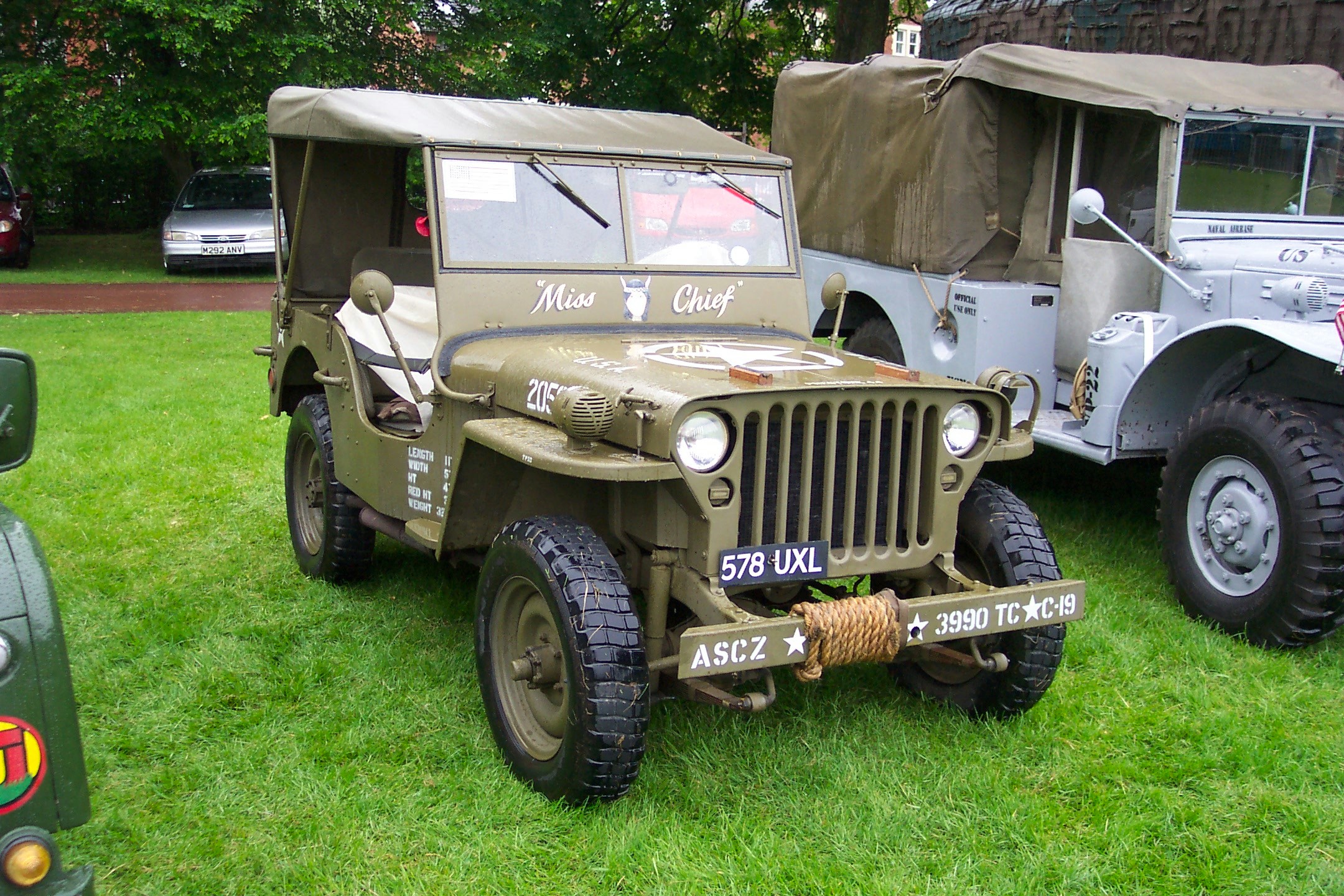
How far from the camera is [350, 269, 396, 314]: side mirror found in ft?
13.4

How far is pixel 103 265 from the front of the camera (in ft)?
62.4

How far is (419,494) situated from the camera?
4.44 meters

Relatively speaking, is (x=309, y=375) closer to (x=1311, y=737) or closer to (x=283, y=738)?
(x=283, y=738)

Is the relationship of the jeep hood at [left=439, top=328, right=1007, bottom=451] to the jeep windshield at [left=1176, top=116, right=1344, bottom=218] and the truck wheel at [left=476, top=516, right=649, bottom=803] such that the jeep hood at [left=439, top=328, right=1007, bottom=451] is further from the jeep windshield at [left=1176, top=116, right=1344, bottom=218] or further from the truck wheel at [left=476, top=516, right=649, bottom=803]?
the jeep windshield at [left=1176, top=116, right=1344, bottom=218]

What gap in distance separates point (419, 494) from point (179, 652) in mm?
1130

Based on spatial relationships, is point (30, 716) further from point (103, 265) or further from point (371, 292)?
point (103, 265)

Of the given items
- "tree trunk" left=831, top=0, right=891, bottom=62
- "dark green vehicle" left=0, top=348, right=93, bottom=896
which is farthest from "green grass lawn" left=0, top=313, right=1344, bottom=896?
"tree trunk" left=831, top=0, right=891, bottom=62

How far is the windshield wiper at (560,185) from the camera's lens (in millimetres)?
4371

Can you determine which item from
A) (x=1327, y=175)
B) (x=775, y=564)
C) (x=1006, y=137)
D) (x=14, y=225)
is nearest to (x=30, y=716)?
(x=775, y=564)

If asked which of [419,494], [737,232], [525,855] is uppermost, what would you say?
[737,232]

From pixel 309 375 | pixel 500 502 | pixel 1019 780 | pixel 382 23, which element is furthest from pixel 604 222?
pixel 382 23

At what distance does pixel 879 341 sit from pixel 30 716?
602 centimetres

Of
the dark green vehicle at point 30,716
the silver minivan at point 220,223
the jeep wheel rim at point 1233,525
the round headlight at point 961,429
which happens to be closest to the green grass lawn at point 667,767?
the jeep wheel rim at point 1233,525

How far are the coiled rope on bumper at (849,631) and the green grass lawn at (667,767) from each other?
49cm
